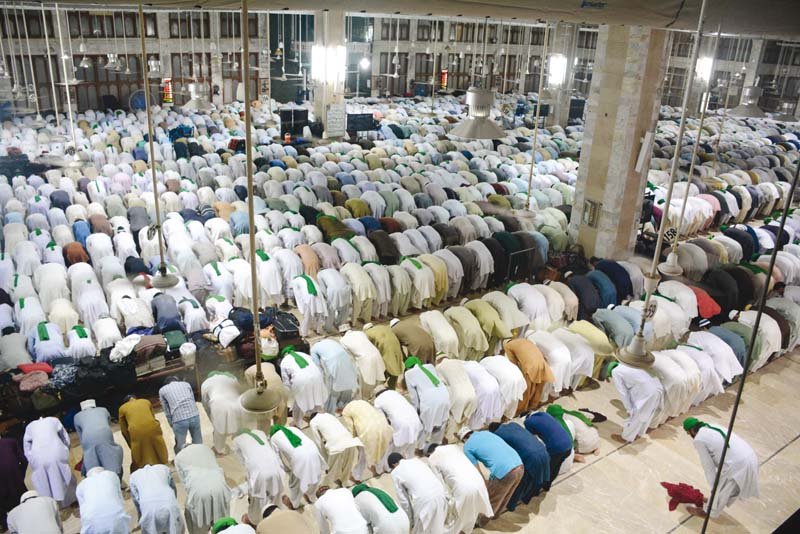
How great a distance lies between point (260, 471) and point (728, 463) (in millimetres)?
4701

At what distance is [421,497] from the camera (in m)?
5.79

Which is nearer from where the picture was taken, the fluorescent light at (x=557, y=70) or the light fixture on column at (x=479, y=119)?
the light fixture on column at (x=479, y=119)

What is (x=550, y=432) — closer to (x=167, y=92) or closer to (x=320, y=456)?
(x=320, y=456)

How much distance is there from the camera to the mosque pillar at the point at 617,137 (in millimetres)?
11117

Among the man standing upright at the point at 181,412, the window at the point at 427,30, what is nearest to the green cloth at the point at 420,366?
the man standing upright at the point at 181,412

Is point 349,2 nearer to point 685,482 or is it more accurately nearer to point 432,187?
point 685,482

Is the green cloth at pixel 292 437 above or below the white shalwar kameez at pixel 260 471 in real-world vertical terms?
above

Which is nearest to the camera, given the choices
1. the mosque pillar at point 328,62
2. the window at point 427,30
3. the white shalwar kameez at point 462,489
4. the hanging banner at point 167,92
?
the white shalwar kameez at point 462,489

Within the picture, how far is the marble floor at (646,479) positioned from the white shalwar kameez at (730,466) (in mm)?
409

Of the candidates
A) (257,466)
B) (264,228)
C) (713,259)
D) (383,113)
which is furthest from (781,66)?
(257,466)

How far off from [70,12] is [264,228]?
17004 millimetres

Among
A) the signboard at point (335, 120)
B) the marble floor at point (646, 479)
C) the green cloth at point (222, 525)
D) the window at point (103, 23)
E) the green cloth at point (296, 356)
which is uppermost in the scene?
the window at point (103, 23)

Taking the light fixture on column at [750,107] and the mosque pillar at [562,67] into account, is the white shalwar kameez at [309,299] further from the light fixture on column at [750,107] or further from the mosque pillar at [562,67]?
the mosque pillar at [562,67]

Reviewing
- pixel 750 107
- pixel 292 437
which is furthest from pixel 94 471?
pixel 750 107
